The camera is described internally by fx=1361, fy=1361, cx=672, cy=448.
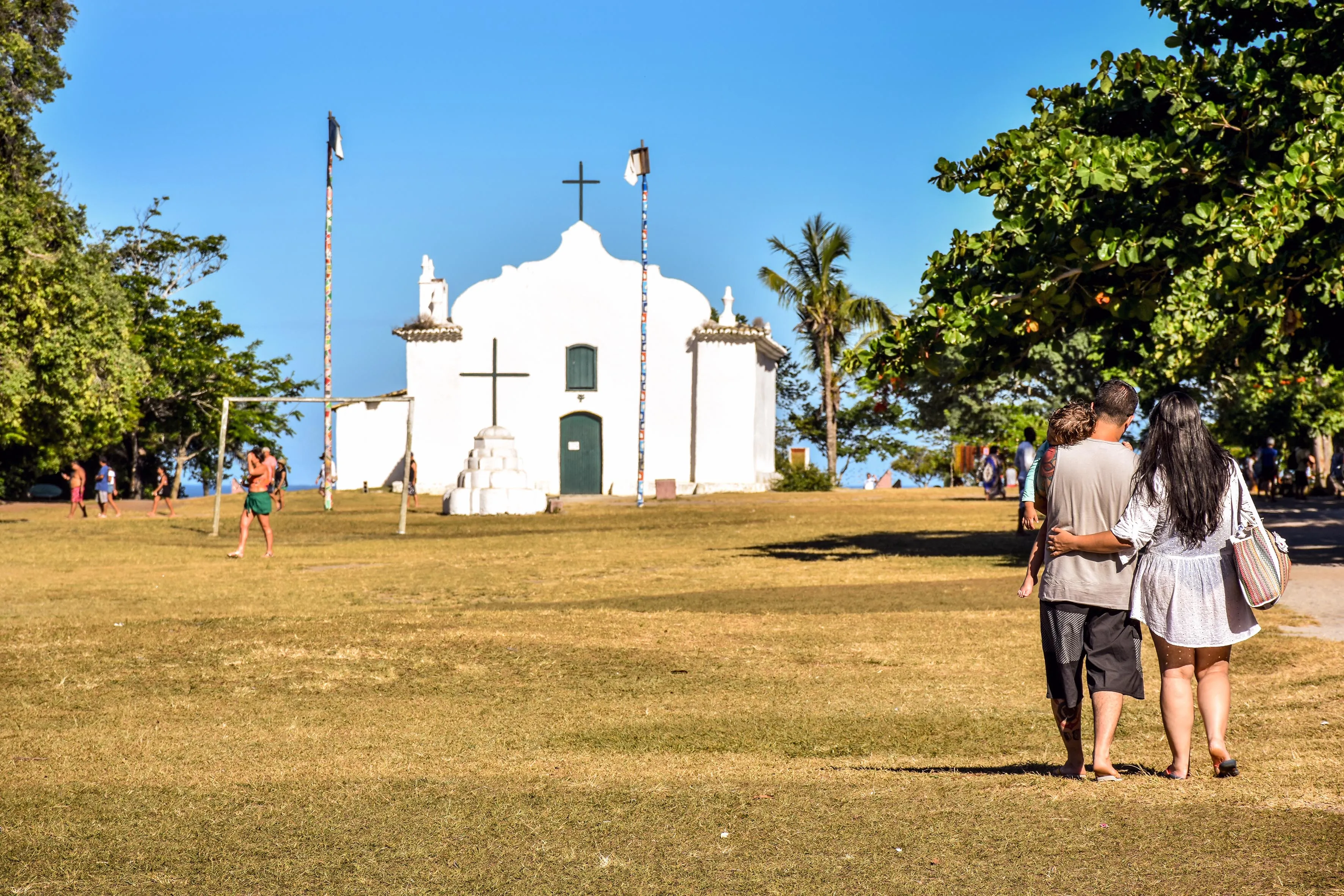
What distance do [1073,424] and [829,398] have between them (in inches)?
1925

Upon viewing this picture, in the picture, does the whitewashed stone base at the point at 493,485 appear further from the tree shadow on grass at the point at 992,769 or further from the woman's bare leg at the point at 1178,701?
the woman's bare leg at the point at 1178,701

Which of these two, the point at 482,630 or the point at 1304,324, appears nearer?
the point at 482,630

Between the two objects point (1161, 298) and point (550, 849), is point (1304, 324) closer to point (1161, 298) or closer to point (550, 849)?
point (1161, 298)

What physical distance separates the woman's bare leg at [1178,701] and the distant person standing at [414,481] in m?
33.3

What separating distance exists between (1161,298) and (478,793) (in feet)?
45.7

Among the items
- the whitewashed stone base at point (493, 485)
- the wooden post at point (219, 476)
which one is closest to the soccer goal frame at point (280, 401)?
the wooden post at point (219, 476)

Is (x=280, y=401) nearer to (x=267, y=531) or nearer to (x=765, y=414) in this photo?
(x=267, y=531)

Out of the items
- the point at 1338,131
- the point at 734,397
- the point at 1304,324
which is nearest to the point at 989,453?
the point at 734,397

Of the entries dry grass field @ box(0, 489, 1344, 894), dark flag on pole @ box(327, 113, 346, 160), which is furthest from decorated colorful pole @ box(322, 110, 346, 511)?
dry grass field @ box(0, 489, 1344, 894)

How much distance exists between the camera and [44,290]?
89.7 ft

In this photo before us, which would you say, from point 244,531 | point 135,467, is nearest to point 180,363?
point 135,467

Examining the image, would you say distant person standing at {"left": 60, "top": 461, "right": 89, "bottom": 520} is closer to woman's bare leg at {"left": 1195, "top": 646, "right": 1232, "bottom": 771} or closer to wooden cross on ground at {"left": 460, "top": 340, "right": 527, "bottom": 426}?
wooden cross on ground at {"left": 460, "top": 340, "right": 527, "bottom": 426}

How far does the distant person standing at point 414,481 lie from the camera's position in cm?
3900

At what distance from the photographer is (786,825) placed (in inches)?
209
